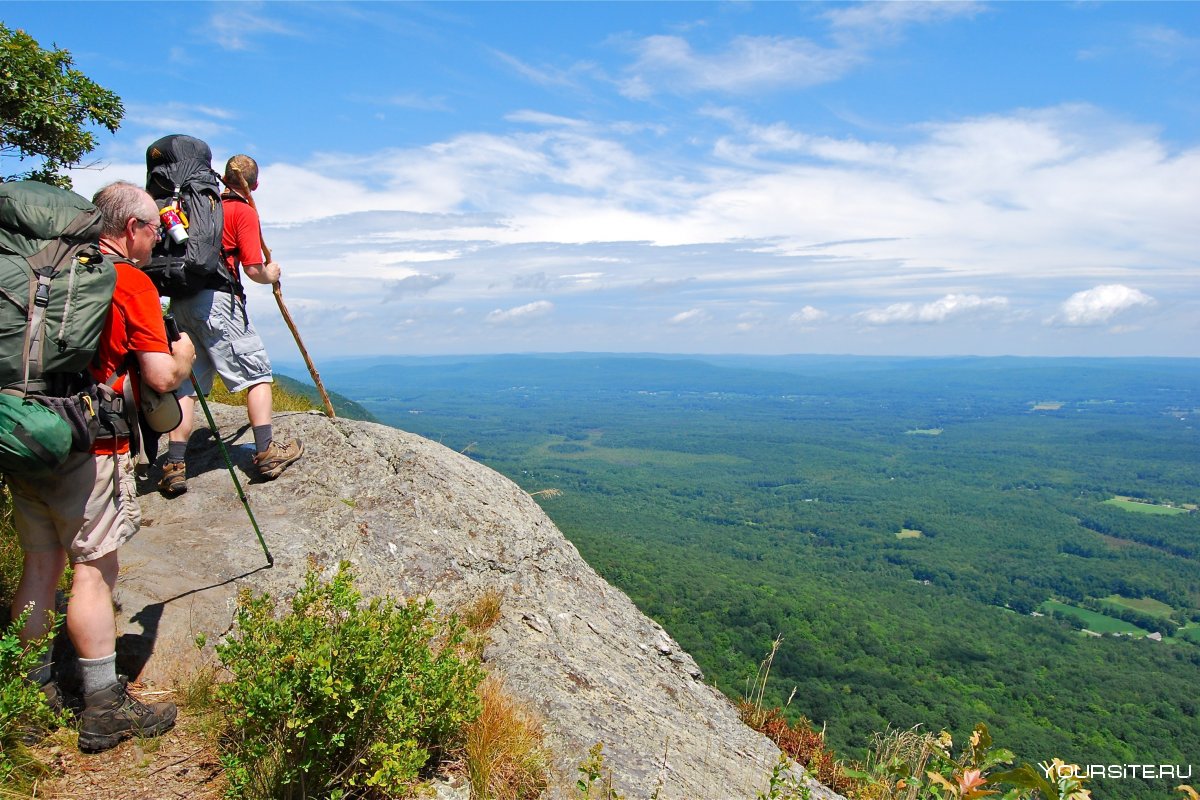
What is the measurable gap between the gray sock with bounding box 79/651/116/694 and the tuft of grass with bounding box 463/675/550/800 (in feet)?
5.73

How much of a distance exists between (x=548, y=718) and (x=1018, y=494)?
179940mm

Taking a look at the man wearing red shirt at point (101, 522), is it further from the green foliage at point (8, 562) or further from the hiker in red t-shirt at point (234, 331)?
the hiker in red t-shirt at point (234, 331)

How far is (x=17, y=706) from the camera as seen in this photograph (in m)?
2.66

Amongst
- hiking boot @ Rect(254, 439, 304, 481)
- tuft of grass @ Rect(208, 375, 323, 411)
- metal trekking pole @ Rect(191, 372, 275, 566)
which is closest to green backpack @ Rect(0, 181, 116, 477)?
metal trekking pole @ Rect(191, 372, 275, 566)

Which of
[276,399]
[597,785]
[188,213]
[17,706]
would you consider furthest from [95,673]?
[276,399]

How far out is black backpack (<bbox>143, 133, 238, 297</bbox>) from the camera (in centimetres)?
509

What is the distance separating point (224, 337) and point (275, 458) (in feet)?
3.73

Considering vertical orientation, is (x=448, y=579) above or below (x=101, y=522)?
below

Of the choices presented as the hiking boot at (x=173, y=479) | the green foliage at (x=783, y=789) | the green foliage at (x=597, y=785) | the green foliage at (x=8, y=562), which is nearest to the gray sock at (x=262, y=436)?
the hiking boot at (x=173, y=479)

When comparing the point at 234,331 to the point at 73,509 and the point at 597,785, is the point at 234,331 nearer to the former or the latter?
the point at 73,509

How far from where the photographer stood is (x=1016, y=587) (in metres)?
91.4

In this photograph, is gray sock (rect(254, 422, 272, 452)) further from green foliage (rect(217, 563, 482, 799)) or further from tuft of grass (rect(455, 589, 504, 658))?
green foliage (rect(217, 563, 482, 799))

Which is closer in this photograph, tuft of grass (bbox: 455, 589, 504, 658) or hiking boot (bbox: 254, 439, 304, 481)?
tuft of grass (bbox: 455, 589, 504, 658)

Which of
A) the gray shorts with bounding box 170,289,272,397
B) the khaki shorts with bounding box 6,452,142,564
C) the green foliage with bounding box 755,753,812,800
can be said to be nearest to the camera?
the green foliage with bounding box 755,753,812,800
